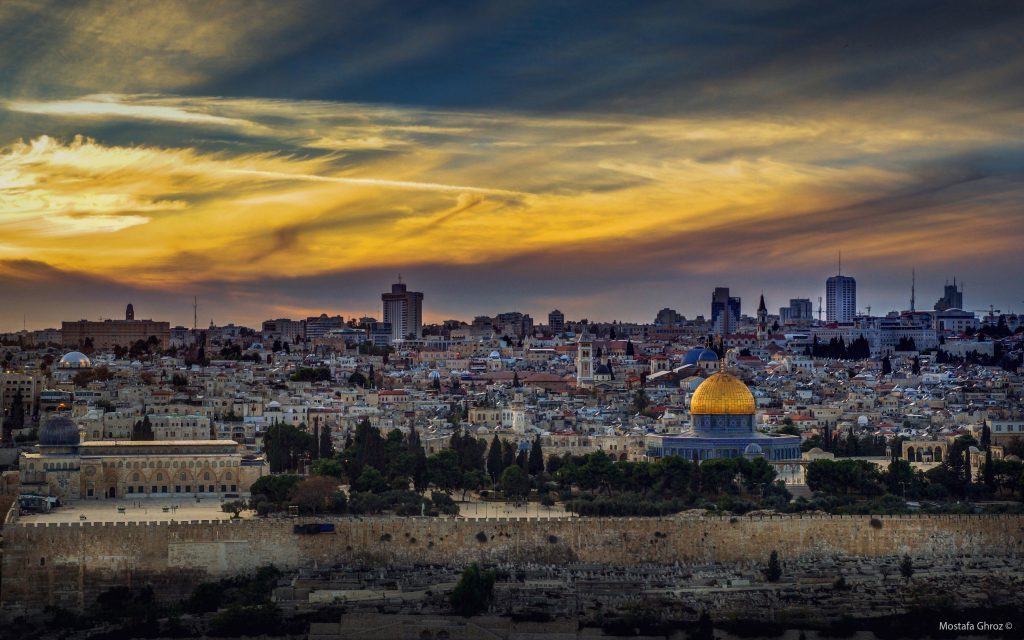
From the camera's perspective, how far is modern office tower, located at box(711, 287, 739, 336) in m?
122

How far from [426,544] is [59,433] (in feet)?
30.4

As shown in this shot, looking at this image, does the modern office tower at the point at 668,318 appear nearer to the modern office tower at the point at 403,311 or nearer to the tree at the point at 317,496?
the modern office tower at the point at 403,311

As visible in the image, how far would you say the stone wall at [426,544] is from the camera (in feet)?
97.5

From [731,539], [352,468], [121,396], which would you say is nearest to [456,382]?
[121,396]

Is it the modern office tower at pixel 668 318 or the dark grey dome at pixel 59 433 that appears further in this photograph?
the modern office tower at pixel 668 318

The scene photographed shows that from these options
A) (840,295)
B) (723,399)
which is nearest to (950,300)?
(840,295)

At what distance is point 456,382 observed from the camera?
7069 cm

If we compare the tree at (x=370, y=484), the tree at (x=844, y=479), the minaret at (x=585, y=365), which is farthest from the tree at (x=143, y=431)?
the minaret at (x=585, y=365)

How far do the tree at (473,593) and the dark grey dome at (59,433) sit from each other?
11314 mm

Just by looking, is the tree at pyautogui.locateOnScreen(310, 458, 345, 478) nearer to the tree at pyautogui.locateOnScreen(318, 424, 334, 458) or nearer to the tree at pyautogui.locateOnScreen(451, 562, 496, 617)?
the tree at pyautogui.locateOnScreen(318, 424, 334, 458)

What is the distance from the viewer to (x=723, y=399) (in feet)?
143

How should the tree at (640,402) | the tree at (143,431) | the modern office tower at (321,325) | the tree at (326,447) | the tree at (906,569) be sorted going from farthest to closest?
the modern office tower at (321,325)
the tree at (640,402)
the tree at (143,431)
the tree at (326,447)
the tree at (906,569)

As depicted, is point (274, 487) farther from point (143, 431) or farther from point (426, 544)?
point (143, 431)

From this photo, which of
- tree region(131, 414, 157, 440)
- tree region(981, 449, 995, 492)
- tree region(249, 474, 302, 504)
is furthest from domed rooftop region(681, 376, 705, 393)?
tree region(249, 474, 302, 504)
